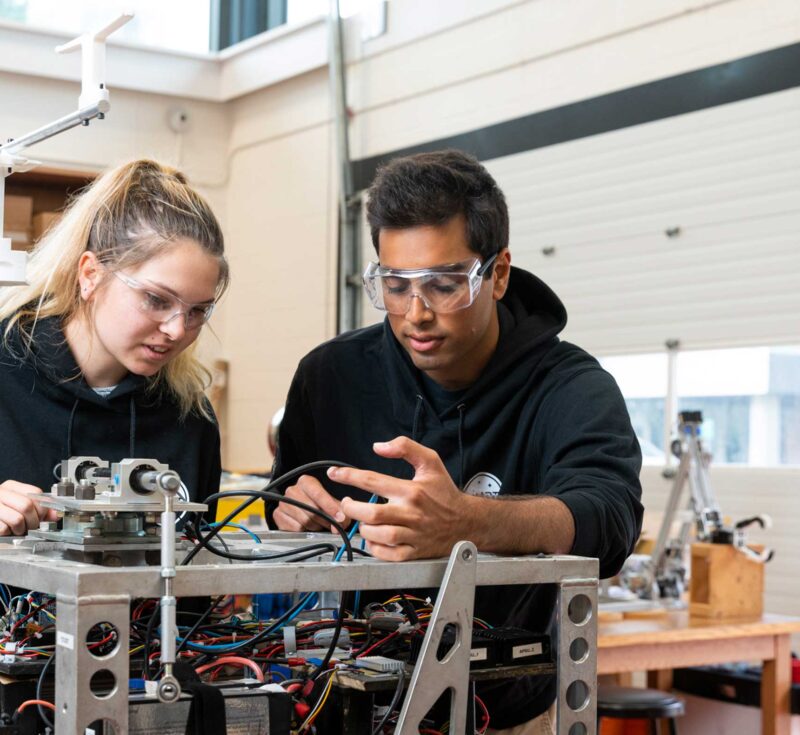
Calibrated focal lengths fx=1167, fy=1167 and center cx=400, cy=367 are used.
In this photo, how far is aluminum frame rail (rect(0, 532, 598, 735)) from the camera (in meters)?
0.93

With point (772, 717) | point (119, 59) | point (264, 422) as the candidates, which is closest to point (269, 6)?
point (119, 59)

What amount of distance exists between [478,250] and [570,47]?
4.19m

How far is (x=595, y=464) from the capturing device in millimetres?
1447

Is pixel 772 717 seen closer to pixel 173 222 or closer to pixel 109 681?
pixel 173 222

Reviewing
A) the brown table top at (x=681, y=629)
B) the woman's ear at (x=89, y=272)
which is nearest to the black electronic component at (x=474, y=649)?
the woman's ear at (x=89, y=272)

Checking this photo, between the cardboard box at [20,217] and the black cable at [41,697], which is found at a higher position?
the cardboard box at [20,217]

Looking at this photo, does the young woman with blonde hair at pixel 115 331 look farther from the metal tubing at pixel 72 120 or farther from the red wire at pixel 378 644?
the red wire at pixel 378 644

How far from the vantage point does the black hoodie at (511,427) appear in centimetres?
143

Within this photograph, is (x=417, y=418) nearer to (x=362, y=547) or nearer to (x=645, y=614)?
(x=362, y=547)

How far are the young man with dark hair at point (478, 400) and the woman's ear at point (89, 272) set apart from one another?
0.34 meters

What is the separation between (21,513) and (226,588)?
1.51ft

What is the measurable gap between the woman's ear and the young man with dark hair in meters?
0.34

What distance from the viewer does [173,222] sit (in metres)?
1.73

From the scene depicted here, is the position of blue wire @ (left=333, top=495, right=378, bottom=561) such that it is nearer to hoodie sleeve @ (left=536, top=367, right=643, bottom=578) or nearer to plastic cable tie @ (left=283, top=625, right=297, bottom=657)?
plastic cable tie @ (left=283, top=625, right=297, bottom=657)
